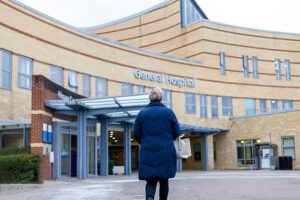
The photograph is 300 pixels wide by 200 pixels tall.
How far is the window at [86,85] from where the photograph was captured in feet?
94.5

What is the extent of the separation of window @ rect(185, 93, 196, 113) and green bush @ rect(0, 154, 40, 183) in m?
21.7

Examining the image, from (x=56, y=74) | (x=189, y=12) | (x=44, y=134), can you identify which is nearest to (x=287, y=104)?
(x=189, y=12)

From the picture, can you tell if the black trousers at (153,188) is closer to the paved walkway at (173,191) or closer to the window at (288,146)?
the paved walkway at (173,191)

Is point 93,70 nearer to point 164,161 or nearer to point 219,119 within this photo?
point 219,119

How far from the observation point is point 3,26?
2248 centimetres

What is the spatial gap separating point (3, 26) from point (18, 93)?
10.7 ft

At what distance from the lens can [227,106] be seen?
39.2 m

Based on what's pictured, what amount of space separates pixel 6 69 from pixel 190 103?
58.3 feet

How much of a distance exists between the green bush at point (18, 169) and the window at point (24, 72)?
7751 millimetres

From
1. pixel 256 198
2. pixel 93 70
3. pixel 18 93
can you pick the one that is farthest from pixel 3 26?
pixel 256 198

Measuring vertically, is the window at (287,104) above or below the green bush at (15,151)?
above

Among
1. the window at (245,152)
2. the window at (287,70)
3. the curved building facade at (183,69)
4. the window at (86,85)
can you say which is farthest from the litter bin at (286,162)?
the window at (86,85)

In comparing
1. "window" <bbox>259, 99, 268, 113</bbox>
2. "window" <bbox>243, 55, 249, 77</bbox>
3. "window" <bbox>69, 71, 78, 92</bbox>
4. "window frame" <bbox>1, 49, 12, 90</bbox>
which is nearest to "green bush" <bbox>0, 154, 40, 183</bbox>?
"window frame" <bbox>1, 49, 12, 90</bbox>

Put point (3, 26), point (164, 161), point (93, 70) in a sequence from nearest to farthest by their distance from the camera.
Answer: point (164, 161), point (3, 26), point (93, 70)
